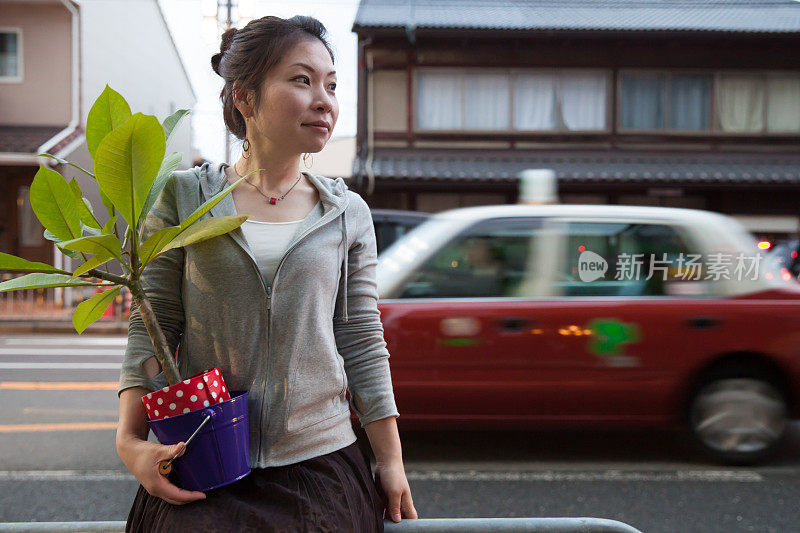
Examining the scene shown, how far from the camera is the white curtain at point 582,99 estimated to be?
13562 millimetres

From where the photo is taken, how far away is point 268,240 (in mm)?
1189

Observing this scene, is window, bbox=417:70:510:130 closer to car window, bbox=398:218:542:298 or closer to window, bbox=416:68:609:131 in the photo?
window, bbox=416:68:609:131

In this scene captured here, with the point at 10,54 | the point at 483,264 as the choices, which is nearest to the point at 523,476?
the point at 483,264

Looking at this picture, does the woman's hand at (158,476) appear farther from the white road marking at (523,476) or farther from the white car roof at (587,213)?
the white car roof at (587,213)

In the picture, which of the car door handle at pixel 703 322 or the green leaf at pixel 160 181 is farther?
the car door handle at pixel 703 322

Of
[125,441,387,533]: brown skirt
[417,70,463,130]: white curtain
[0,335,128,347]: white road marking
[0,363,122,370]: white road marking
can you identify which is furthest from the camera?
[417,70,463,130]: white curtain

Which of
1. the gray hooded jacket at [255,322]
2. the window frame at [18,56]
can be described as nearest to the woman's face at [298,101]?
the gray hooded jacket at [255,322]

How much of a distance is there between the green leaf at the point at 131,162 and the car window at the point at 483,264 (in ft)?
10.4

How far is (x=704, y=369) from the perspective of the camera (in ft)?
13.6

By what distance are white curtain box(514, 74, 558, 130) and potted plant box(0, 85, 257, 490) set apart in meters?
13.1

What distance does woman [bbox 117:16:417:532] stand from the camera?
3.66 ft

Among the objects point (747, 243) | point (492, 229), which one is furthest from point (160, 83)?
point (747, 243)

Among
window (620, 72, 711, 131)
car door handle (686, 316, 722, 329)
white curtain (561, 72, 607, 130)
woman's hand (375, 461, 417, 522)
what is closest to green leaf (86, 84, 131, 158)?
woman's hand (375, 461, 417, 522)

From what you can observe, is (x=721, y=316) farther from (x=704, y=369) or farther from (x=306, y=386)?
(x=306, y=386)
